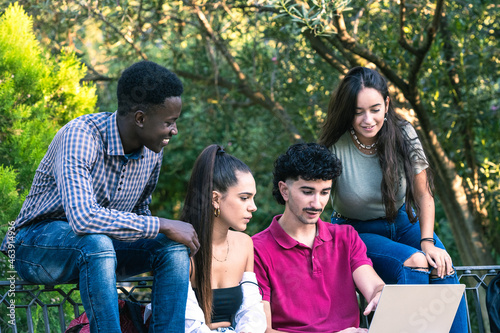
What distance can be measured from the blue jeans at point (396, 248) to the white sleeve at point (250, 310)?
67 centimetres

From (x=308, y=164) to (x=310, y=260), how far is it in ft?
1.51

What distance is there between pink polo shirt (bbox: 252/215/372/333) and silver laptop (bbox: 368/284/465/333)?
385 mm

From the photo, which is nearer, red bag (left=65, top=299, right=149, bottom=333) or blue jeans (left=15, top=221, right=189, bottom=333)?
blue jeans (left=15, top=221, right=189, bottom=333)

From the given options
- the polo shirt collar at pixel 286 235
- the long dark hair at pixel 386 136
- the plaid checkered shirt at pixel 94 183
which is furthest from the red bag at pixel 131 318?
the long dark hair at pixel 386 136

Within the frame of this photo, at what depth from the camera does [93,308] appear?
2287mm

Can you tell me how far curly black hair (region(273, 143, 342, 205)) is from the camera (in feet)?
9.96

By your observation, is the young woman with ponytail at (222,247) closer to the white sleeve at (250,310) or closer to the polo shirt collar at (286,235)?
Answer: the white sleeve at (250,310)

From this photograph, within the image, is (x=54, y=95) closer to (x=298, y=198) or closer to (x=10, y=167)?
(x=10, y=167)

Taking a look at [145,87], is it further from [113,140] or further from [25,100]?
[25,100]

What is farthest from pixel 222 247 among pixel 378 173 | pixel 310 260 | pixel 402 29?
pixel 402 29

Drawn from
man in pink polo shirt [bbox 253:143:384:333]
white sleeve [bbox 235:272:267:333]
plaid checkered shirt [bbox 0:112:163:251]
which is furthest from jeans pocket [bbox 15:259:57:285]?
man in pink polo shirt [bbox 253:143:384:333]

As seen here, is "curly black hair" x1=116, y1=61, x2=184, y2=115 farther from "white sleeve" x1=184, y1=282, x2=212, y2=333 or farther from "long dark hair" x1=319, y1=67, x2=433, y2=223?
"long dark hair" x1=319, y1=67, x2=433, y2=223

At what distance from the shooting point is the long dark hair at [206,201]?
2.71 m

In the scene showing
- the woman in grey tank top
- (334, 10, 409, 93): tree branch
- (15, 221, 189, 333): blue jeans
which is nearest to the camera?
(15, 221, 189, 333): blue jeans
